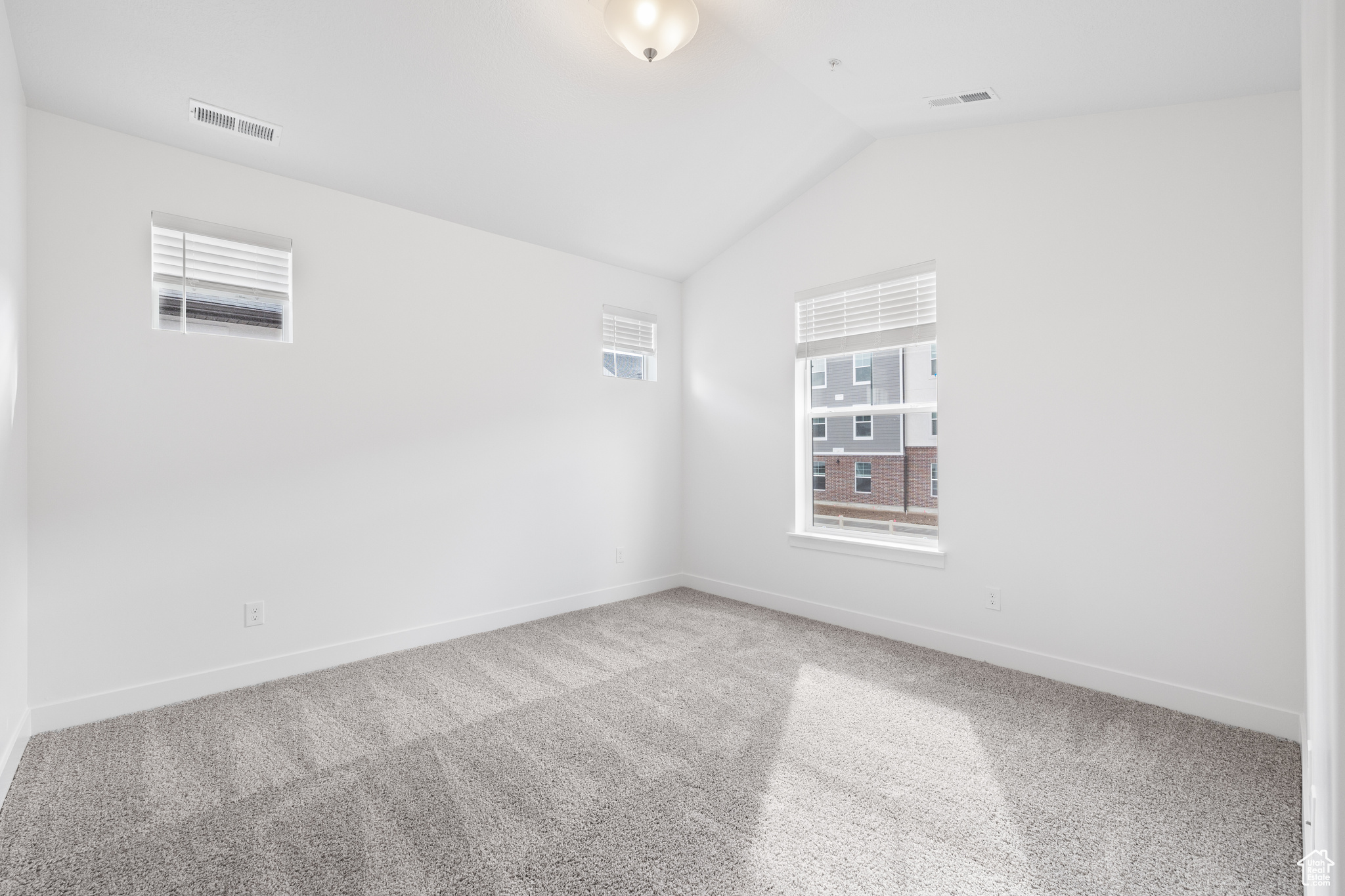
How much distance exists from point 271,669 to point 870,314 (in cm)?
377

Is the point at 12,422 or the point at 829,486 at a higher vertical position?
the point at 12,422

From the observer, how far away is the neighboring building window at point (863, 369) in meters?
3.80

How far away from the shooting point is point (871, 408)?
381cm

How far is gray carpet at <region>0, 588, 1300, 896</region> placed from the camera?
1.64 metres

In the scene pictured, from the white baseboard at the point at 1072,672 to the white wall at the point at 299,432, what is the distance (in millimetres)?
1615

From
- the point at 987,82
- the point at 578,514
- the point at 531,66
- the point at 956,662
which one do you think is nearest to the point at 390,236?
the point at 531,66

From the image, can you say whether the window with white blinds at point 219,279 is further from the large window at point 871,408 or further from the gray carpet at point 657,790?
the large window at point 871,408

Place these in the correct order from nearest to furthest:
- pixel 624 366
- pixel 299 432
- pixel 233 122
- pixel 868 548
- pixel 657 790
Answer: pixel 657 790
pixel 233 122
pixel 299 432
pixel 868 548
pixel 624 366

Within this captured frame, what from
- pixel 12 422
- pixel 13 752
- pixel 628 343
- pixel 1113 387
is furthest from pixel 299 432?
Answer: pixel 1113 387

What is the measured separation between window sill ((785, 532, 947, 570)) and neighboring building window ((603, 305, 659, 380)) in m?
1.67

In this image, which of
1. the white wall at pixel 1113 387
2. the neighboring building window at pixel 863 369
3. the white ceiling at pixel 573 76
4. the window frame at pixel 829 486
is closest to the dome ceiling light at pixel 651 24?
the white ceiling at pixel 573 76

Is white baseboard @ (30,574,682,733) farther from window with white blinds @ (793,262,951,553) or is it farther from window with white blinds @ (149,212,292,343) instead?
window with white blinds @ (793,262,951,553)

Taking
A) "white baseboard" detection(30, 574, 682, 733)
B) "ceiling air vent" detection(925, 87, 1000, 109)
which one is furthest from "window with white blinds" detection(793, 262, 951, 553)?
"white baseboard" detection(30, 574, 682, 733)

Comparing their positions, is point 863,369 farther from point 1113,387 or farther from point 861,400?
point 1113,387
